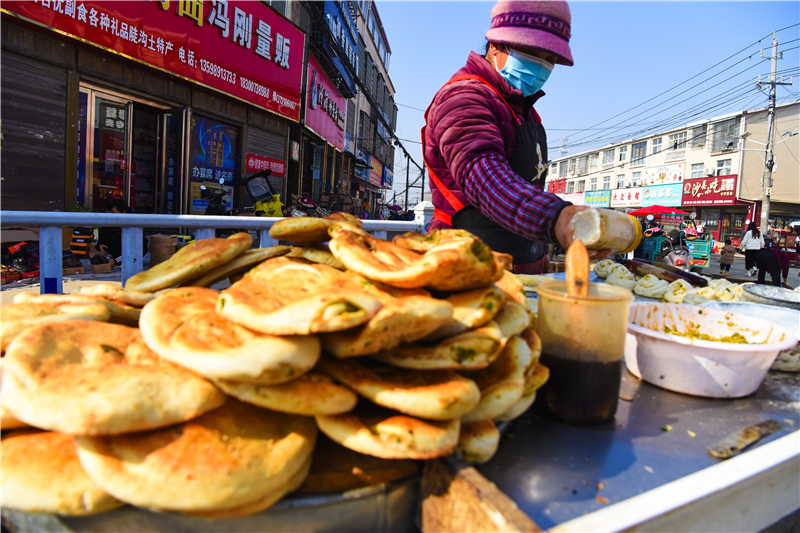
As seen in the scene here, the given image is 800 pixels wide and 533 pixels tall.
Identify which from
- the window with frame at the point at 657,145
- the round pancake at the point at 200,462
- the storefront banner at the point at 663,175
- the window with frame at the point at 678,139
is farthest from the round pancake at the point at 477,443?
the window with frame at the point at 657,145

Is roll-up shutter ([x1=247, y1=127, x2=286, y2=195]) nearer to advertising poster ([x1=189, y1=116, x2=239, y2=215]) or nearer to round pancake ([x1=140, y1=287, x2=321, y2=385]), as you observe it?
advertising poster ([x1=189, y1=116, x2=239, y2=215])

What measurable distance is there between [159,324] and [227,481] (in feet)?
1.35

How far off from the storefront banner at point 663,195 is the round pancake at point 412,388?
149 ft

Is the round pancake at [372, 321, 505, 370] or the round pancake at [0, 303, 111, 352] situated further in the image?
the round pancake at [0, 303, 111, 352]

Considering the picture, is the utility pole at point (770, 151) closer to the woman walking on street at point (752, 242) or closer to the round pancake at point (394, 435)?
the woman walking on street at point (752, 242)

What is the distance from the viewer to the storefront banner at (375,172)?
33506 mm

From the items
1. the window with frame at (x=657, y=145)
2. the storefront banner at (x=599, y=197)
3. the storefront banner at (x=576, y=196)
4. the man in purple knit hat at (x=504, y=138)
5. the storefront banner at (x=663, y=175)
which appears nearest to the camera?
the man in purple knit hat at (x=504, y=138)

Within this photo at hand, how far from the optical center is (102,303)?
1.25 m

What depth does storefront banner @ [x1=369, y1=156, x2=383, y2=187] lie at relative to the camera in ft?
110

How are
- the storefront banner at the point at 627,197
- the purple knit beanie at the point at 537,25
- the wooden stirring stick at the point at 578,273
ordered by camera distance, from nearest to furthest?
the wooden stirring stick at the point at 578,273
the purple knit beanie at the point at 537,25
the storefront banner at the point at 627,197

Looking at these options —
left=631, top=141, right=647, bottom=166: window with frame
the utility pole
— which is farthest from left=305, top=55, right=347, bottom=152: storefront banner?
left=631, top=141, right=647, bottom=166: window with frame

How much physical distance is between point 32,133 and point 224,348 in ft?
27.3

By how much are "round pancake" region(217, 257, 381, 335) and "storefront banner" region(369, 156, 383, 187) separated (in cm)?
3233

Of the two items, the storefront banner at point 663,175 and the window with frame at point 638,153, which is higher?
the window with frame at point 638,153
